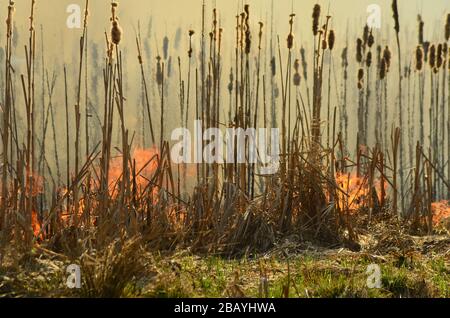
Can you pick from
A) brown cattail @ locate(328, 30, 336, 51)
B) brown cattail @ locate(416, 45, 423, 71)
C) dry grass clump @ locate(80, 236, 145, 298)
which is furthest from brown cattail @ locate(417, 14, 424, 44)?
dry grass clump @ locate(80, 236, 145, 298)

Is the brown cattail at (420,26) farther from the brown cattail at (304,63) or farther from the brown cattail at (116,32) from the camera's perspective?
the brown cattail at (116,32)

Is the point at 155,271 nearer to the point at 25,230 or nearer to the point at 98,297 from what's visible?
the point at 98,297

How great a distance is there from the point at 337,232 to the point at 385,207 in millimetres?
885

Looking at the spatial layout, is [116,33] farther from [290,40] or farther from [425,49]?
[425,49]

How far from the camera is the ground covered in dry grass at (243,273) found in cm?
219

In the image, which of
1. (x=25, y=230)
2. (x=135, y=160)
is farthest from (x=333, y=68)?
(x=25, y=230)

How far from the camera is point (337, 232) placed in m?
3.66

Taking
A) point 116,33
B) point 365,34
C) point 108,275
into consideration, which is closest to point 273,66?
point 365,34

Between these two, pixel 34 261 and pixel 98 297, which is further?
pixel 34 261

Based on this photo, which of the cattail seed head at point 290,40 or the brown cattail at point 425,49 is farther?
the brown cattail at point 425,49

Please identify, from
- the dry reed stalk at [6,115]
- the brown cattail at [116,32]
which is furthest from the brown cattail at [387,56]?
the dry reed stalk at [6,115]

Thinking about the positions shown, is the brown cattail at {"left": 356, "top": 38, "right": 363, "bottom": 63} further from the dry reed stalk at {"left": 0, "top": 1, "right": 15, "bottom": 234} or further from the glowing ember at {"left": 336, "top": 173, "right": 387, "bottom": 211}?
the dry reed stalk at {"left": 0, "top": 1, "right": 15, "bottom": 234}

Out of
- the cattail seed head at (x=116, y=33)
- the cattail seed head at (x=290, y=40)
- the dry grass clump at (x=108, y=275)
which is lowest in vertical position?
the dry grass clump at (x=108, y=275)
